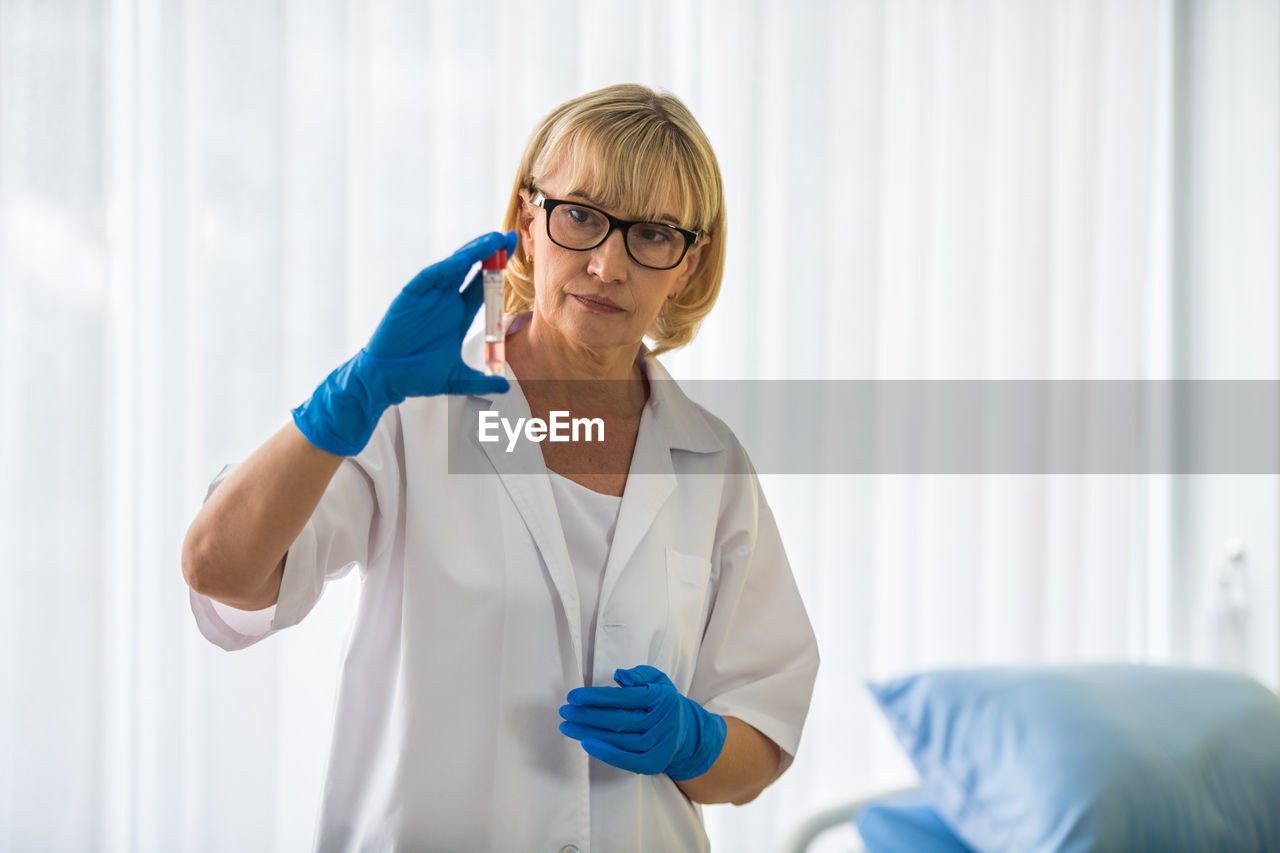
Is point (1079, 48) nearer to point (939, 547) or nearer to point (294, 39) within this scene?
point (939, 547)

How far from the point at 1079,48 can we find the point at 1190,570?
1270 millimetres

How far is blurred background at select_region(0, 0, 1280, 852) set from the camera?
151 centimetres

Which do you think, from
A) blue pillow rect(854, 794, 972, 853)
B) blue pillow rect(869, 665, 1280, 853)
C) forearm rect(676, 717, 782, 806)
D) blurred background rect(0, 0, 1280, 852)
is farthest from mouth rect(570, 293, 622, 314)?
blue pillow rect(854, 794, 972, 853)

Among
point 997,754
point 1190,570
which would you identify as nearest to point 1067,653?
point 1190,570

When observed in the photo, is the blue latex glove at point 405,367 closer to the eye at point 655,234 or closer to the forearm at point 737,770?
the eye at point 655,234

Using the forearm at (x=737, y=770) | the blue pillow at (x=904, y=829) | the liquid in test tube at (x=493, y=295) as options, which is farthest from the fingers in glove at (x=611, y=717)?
the blue pillow at (x=904, y=829)

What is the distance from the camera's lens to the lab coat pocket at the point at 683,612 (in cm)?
107

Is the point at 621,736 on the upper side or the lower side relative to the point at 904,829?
upper

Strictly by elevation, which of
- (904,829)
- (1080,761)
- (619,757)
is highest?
(619,757)

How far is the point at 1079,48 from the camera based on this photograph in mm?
1995
